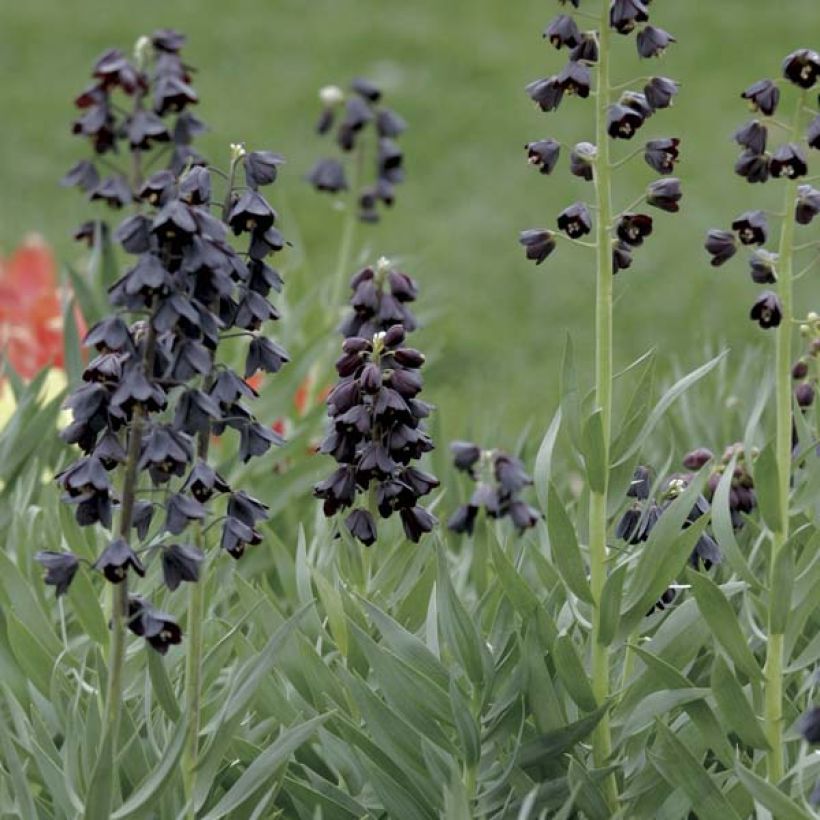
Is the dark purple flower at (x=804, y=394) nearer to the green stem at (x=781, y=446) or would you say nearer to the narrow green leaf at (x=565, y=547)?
the green stem at (x=781, y=446)

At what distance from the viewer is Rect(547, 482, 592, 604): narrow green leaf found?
214 centimetres

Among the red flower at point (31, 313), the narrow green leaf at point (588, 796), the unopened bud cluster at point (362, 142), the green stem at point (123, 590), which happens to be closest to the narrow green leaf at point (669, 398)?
the narrow green leaf at point (588, 796)

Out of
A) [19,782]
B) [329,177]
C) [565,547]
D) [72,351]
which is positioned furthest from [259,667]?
[329,177]

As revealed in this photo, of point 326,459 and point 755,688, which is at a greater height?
point 326,459

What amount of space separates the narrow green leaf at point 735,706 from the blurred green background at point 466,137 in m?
2.28

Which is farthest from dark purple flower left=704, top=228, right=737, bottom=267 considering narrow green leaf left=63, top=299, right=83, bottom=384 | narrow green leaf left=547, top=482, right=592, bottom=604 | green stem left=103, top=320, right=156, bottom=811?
narrow green leaf left=63, top=299, right=83, bottom=384

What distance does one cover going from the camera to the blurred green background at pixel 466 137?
596 centimetres

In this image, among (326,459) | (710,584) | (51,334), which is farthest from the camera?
(51,334)

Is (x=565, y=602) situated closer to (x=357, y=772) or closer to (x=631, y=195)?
(x=357, y=772)

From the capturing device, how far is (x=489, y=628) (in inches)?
98.6

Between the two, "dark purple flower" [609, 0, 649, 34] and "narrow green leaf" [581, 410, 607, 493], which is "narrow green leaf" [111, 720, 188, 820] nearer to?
"narrow green leaf" [581, 410, 607, 493]

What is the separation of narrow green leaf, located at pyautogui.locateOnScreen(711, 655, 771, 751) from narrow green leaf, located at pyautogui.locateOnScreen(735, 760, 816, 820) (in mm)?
159

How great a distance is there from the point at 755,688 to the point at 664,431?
1.53 meters

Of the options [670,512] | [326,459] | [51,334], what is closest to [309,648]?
[670,512]
